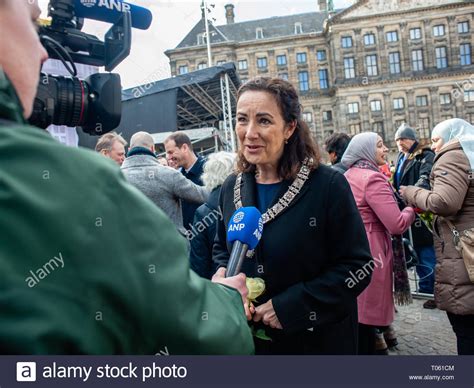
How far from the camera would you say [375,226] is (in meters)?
3.38

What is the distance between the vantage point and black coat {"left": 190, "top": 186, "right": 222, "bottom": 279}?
277 centimetres

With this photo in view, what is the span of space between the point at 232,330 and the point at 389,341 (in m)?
3.67

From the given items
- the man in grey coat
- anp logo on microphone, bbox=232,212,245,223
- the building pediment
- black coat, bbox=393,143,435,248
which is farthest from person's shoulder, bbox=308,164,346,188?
the building pediment

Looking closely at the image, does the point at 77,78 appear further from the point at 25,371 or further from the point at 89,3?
the point at 25,371

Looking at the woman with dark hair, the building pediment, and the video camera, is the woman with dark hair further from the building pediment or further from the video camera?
the building pediment

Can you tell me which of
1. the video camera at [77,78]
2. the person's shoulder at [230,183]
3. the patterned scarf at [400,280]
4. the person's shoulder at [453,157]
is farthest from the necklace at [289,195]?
the patterned scarf at [400,280]

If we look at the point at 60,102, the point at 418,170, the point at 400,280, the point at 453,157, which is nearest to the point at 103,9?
the point at 60,102

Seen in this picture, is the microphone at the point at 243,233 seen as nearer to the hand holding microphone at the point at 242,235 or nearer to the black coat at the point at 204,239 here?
the hand holding microphone at the point at 242,235

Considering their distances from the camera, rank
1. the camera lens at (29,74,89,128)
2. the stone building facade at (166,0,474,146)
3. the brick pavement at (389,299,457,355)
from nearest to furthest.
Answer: the camera lens at (29,74,89,128)
the brick pavement at (389,299,457,355)
the stone building facade at (166,0,474,146)

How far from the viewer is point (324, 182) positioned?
191 centimetres

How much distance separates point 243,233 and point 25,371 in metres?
0.73

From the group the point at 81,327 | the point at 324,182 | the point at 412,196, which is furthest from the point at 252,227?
the point at 412,196

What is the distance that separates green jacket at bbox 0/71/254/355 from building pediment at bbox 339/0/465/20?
4714cm

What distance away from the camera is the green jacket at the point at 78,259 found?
591 mm
